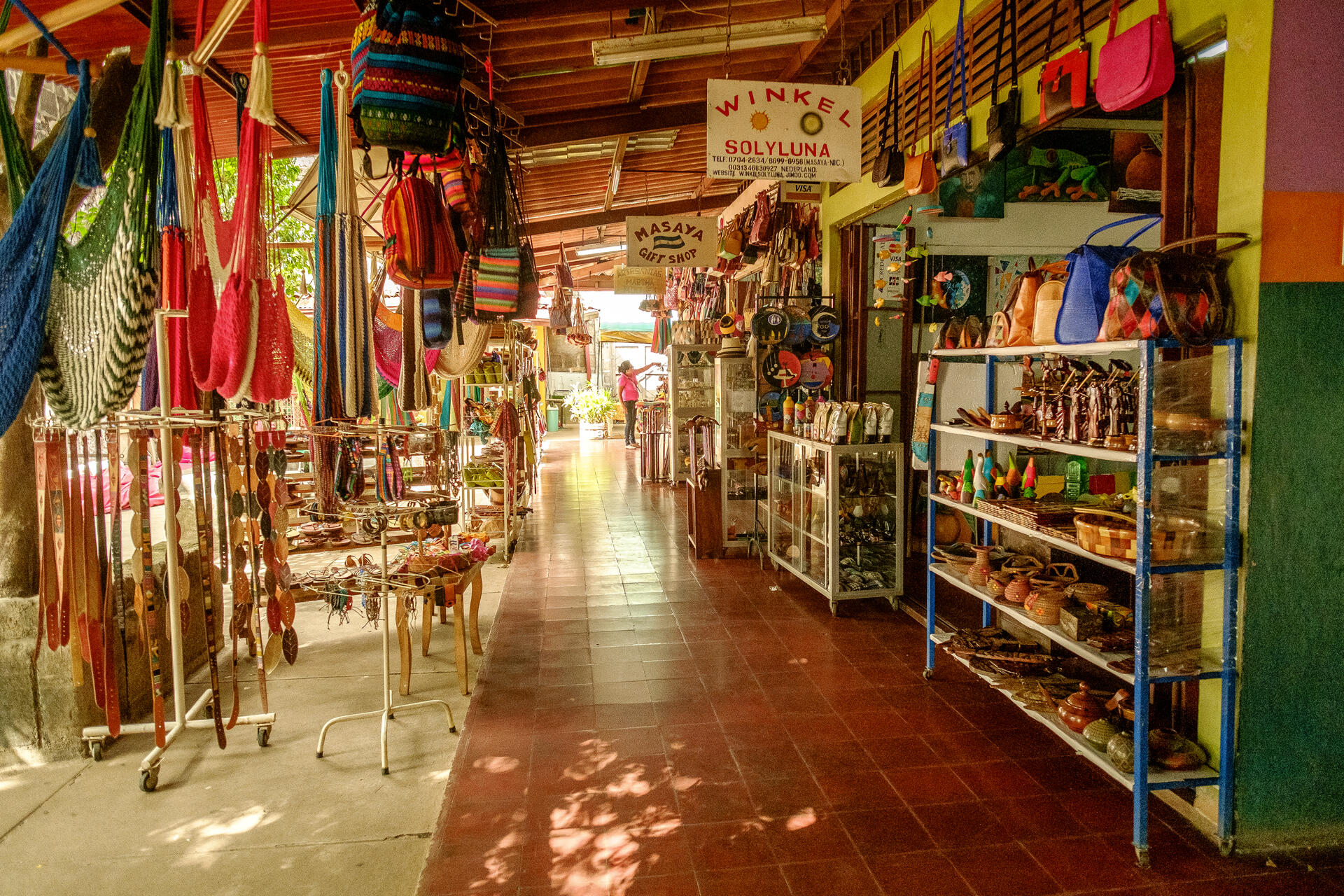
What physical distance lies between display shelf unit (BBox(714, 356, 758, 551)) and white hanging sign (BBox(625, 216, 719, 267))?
120cm

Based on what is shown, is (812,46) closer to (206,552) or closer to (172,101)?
(172,101)

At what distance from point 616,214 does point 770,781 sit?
8111 millimetres

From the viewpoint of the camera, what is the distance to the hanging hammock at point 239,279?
2.41 m

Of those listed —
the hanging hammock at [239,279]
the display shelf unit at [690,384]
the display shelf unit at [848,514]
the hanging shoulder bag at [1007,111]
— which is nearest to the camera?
the hanging hammock at [239,279]

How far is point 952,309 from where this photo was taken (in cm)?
612

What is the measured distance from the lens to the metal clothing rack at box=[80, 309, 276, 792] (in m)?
2.85

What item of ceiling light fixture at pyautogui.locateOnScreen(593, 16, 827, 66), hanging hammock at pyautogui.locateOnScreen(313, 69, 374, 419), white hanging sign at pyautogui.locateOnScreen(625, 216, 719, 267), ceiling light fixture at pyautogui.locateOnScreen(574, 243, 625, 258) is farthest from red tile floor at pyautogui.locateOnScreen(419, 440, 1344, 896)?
ceiling light fixture at pyautogui.locateOnScreen(574, 243, 625, 258)

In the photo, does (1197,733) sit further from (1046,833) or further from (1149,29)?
(1149,29)

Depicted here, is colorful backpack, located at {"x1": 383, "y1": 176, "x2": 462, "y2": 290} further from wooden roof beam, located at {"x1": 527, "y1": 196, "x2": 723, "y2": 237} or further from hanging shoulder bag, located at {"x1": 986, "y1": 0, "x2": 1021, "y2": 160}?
wooden roof beam, located at {"x1": 527, "y1": 196, "x2": 723, "y2": 237}

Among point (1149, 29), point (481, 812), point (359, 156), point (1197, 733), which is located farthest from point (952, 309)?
point (481, 812)

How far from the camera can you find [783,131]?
4.26 meters

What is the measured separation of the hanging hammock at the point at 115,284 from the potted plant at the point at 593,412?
52.4 feet

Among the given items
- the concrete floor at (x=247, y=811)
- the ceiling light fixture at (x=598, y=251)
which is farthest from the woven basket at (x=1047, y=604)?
the ceiling light fixture at (x=598, y=251)

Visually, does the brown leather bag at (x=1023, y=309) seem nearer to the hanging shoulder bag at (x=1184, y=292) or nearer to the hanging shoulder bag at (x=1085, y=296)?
the hanging shoulder bag at (x=1085, y=296)
